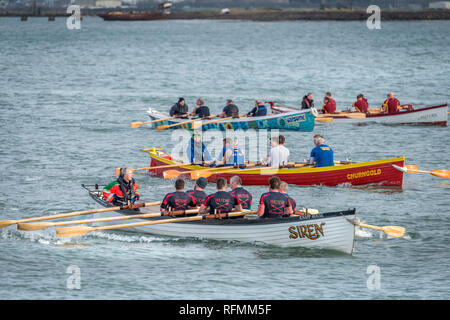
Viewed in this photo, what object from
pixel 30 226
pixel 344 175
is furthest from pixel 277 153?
pixel 30 226

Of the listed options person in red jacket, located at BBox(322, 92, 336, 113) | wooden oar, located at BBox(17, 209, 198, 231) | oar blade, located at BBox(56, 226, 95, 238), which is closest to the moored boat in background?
person in red jacket, located at BBox(322, 92, 336, 113)

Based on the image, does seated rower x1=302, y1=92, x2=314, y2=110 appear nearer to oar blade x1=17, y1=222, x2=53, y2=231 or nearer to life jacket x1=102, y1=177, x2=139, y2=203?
life jacket x1=102, y1=177, x2=139, y2=203

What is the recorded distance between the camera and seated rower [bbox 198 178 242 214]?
18969 mm

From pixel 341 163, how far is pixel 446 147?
11300 mm

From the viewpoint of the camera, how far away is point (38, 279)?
694 inches

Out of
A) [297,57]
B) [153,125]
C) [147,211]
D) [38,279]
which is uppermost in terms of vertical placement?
[297,57]

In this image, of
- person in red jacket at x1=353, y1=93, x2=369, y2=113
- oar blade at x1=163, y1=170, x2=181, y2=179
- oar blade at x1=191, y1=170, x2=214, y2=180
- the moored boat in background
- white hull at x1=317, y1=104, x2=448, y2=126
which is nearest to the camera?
oar blade at x1=191, y1=170, x2=214, y2=180

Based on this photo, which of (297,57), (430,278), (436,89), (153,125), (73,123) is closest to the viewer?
(430,278)

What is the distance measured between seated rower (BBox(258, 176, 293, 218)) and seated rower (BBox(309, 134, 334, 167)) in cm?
717

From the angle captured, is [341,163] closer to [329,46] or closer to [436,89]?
[436,89]

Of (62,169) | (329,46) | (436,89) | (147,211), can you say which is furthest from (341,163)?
(329,46)

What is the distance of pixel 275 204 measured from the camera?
723 inches

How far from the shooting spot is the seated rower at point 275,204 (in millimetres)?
18375

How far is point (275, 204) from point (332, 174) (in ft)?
26.1
